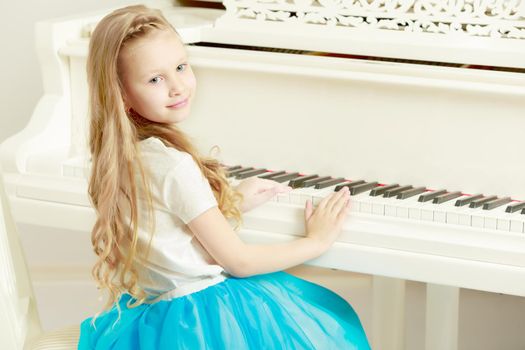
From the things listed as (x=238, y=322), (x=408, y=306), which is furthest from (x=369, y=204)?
(x=408, y=306)

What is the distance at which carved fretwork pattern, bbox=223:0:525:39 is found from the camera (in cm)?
227

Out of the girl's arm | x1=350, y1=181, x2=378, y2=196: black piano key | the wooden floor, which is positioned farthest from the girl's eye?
the wooden floor

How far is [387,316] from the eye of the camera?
2.71m

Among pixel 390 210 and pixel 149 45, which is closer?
pixel 149 45

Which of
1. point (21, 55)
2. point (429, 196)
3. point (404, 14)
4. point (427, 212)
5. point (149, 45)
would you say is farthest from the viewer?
point (21, 55)

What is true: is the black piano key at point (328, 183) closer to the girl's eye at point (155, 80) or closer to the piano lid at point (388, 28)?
the piano lid at point (388, 28)

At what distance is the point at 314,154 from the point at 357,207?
267 mm

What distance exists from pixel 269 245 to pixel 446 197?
0.37 m

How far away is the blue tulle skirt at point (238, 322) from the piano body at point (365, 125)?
0.10 m

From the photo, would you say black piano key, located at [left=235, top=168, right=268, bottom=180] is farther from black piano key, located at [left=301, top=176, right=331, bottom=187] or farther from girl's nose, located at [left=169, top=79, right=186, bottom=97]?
girl's nose, located at [left=169, top=79, right=186, bottom=97]

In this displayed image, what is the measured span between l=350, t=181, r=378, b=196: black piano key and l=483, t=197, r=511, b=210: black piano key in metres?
0.25

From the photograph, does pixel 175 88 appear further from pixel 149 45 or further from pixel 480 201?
pixel 480 201

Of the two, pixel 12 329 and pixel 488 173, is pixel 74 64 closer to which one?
pixel 12 329

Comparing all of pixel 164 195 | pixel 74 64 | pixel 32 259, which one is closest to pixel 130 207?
pixel 164 195
